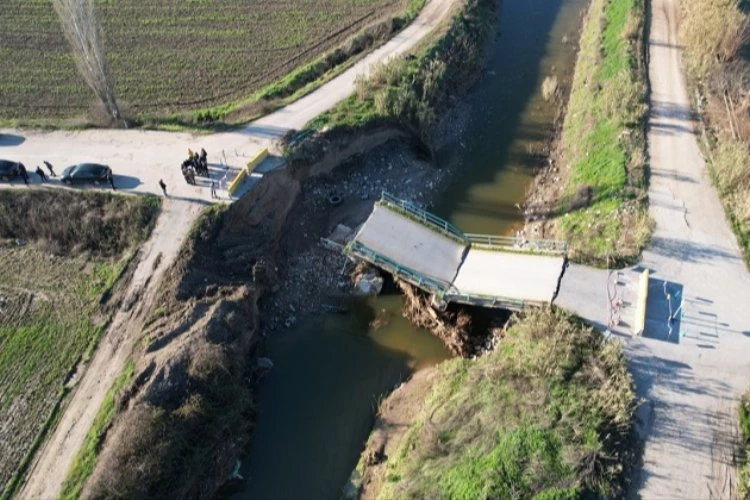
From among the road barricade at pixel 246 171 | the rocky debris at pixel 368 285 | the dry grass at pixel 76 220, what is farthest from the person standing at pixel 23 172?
the rocky debris at pixel 368 285

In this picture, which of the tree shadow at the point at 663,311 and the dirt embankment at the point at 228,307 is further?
the tree shadow at the point at 663,311

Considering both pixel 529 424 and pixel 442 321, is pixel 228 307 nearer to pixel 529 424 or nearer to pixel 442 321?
pixel 442 321

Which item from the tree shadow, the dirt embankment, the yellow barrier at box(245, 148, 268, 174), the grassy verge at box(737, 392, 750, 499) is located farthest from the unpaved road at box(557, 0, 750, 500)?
the yellow barrier at box(245, 148, 268, 174)

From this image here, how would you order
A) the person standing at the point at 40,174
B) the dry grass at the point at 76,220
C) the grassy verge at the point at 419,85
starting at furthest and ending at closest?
the grassy verge at the point at 419,85 < the person standing at the point at 40,174 < the dry grass at the point at 76,220

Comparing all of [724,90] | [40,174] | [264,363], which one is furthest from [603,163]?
[40,174]

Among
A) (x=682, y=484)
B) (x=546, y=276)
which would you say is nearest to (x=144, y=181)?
(x=546, y=276)

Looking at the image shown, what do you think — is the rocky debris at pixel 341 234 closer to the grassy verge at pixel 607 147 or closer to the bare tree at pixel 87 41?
the grassy verge at pixel 607 147
